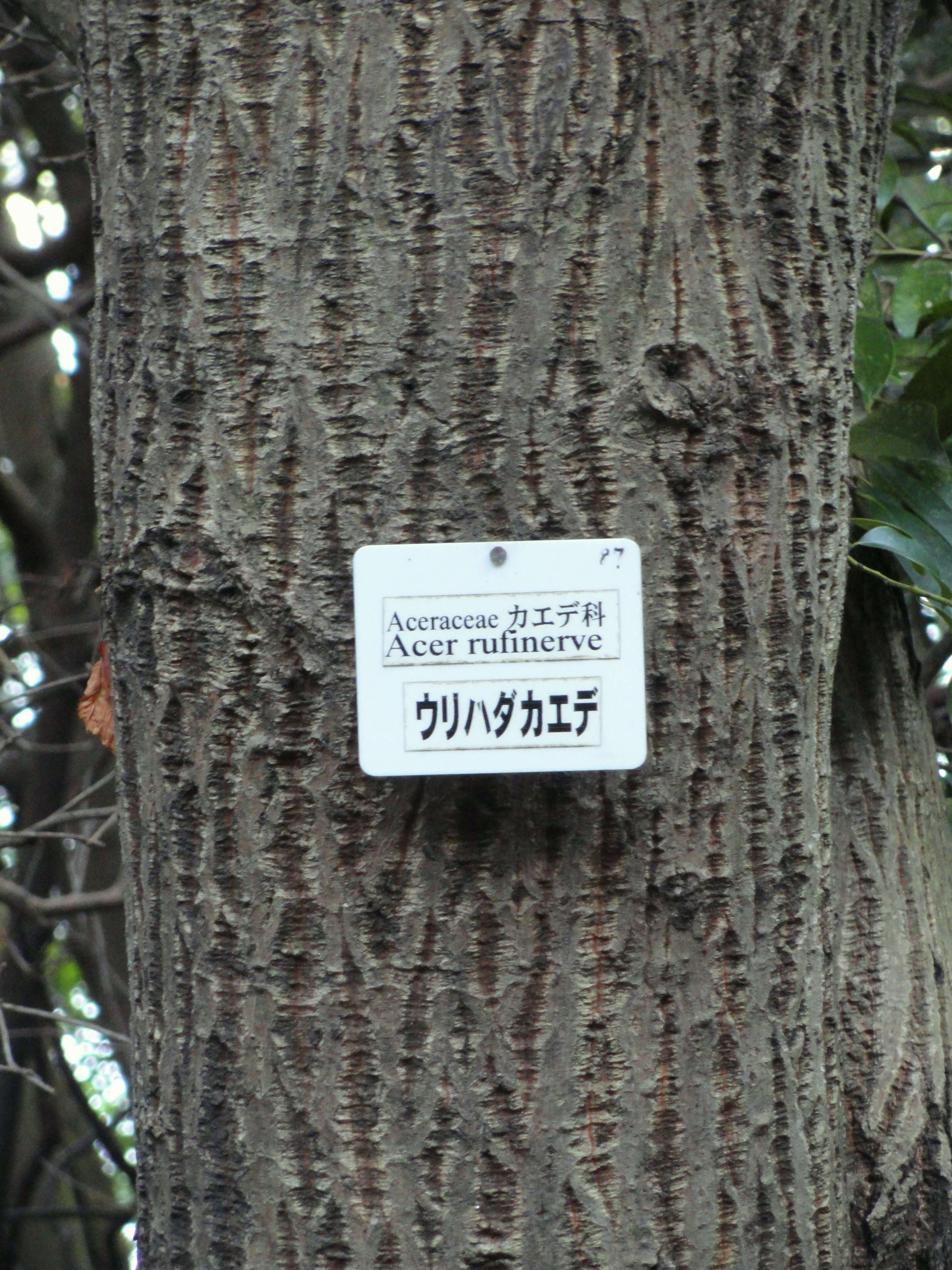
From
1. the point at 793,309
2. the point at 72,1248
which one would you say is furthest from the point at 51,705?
the point at 793,309

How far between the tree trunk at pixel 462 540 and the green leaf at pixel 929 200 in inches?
42.2

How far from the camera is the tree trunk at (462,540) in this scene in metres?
0.82

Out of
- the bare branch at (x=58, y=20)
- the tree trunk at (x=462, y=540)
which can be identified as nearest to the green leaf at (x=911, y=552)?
the tree trunk at (x=462, y=540)

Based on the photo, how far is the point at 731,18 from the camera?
2.83ft

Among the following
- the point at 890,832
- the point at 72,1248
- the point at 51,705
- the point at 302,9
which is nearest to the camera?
the point at 302,9

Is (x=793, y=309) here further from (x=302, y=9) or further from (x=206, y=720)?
(x=206, y=720)

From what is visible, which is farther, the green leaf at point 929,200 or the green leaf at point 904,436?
the green leaf at point 929,200

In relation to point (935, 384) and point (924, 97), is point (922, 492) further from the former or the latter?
point (924, 97)

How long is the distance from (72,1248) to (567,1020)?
502cm

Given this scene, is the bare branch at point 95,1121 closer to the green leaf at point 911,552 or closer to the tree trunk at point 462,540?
the tree trunk at point 462,540

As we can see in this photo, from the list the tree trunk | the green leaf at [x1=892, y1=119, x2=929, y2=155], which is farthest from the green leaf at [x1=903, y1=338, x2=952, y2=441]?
the green leaf at [x1=892, y1=119, x2=929, y2=155]

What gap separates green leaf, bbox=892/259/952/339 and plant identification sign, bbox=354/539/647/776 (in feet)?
3.37

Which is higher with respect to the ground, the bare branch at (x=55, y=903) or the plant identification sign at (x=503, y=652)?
the plant identification sign at (x=503, y=652)

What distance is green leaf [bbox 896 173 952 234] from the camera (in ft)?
5.99
